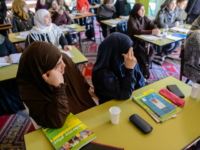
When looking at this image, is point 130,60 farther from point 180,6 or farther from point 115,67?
point 180,6

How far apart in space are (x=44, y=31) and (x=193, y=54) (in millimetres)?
2180

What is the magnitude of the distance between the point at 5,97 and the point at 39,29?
44.6 inches

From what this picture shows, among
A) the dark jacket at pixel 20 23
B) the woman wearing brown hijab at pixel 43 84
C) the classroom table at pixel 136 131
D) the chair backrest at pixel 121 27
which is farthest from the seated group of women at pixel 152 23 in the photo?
the dark jacket at pixel 20 23

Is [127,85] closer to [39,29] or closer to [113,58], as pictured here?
[113,58]

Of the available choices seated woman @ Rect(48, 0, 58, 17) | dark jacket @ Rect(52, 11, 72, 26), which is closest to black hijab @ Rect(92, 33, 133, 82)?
dark jacket @ Rect(52, 11, 72, 26)

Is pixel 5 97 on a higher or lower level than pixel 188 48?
lower

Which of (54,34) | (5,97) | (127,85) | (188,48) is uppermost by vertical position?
(54,34)

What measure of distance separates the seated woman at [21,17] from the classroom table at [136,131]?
3.24 meters

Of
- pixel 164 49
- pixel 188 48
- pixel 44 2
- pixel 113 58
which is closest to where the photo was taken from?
pixel 113 58

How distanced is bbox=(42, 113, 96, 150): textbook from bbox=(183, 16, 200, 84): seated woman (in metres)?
1.65

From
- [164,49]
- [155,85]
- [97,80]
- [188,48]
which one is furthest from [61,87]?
[164,49]

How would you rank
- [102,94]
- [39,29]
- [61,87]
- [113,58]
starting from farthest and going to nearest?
[39,29] → [102,94] → [113,58] → [61,87]

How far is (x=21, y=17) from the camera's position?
3379mm

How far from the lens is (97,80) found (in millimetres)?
1268
